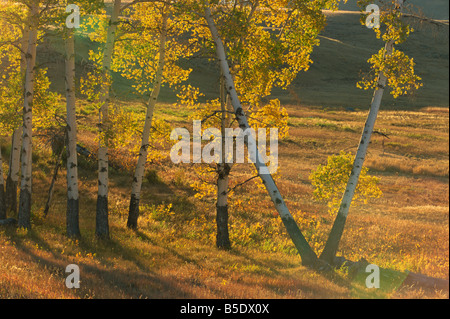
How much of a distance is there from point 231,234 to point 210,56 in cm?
730

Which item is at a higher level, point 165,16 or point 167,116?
point 165,16

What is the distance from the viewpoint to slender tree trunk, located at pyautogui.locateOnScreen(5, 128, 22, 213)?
15.5 metres

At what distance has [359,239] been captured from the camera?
18172 mm

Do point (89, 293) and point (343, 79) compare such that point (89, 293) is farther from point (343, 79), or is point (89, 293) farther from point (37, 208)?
point (343, 79)

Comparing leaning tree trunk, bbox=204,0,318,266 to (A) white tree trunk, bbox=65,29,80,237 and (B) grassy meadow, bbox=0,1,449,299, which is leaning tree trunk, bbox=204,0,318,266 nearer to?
(B) grassy meadow, bbox=0,1,449,299

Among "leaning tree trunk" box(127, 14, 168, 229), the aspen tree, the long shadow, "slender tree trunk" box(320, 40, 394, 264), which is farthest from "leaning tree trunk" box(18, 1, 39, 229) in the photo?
the aspen tree

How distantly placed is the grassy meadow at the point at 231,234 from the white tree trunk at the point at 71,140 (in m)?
0.40

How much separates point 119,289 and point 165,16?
10.4 m

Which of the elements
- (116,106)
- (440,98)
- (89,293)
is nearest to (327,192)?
(116,106)

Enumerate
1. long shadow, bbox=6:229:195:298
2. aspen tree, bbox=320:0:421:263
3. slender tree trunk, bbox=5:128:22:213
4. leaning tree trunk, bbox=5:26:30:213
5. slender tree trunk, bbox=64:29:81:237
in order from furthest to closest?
slender tree trunk, bbox=5:128:22:213 → leaning tree trunk, bbox=5:26:30:213 → slender tree trunk, bbox=64:29:81:237 → aspen tree, bbox=320:0:421:263 → long shadow, bbox=6:229:195:298

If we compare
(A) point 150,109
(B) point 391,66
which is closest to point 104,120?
(A) point 150,109

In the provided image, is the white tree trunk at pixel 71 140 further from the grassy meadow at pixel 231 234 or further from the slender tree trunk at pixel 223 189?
the slender tree trunk at pixel 223 189

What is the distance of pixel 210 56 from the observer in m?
12.9

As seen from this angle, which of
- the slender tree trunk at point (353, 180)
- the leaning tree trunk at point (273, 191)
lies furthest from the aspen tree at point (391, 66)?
the leaning tree trunk at point (273, 191)
